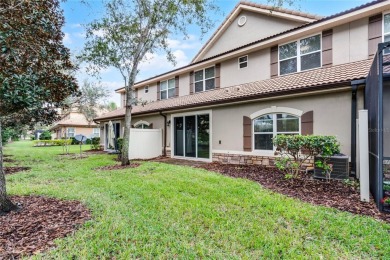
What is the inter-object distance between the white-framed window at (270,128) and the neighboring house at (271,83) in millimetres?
38

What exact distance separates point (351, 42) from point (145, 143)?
35.5 feet

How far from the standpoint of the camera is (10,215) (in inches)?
155

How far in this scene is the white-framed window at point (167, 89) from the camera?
15.3 m

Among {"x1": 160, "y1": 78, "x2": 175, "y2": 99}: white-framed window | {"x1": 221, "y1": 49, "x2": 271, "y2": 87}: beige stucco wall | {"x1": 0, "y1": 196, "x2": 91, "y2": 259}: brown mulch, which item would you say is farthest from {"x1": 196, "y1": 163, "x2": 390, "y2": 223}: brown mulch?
{"x1": 160, "y1": 78, "x2": 175, "y2": 99}: white-framed window

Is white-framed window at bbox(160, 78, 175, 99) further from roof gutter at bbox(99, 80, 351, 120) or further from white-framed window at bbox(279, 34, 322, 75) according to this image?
white-framed window at bbox(279, 34, 322, 75)

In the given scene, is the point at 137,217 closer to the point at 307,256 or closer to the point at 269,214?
the point at 269,214

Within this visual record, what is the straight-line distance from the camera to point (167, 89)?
51.5 feet

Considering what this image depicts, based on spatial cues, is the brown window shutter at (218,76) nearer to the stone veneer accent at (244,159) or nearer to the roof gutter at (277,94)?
the roof gutter at (277,94)

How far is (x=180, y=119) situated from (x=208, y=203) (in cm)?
818

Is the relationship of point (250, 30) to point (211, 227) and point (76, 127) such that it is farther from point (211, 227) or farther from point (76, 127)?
point (76, 127)

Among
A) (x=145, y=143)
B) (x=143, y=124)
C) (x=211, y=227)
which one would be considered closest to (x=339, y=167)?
(x=211, y=227)

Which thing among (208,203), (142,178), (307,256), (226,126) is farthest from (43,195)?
(226,126)

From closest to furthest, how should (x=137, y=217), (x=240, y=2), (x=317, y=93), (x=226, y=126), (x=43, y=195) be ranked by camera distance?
(x=137, y=217)
(x=43, y=195)
(x=317, y=93)
(x=226, y=126)
(x=240, y=2)

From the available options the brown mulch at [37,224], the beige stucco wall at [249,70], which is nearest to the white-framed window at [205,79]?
the beige stucco wall at [249,70]
